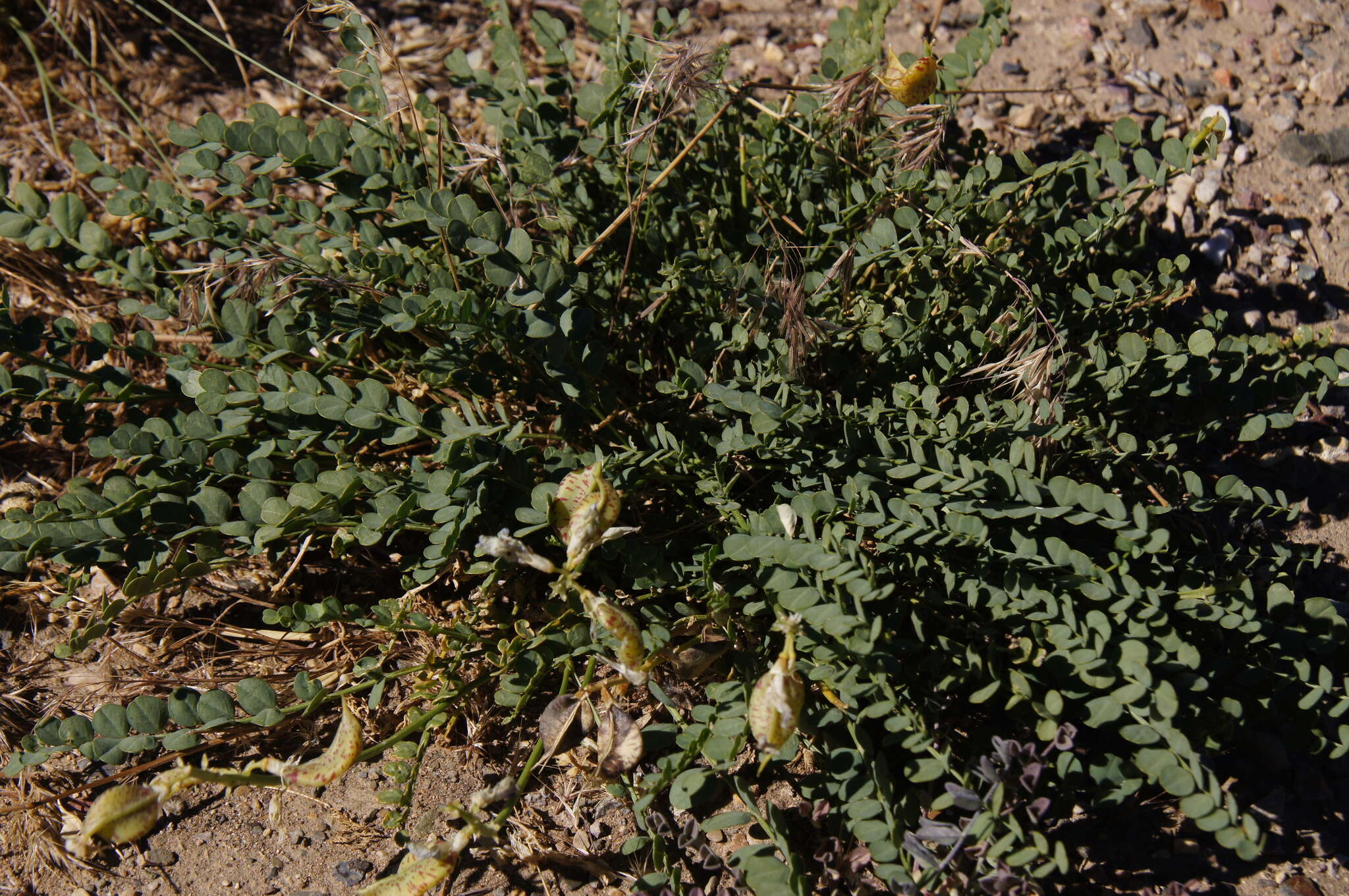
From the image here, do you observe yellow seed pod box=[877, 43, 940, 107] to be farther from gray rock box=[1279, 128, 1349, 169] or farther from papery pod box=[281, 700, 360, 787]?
papery pod box=[281, 700, 360, 787]

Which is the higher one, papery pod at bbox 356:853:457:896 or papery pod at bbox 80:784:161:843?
papery pod at bbox 80:784:161:843

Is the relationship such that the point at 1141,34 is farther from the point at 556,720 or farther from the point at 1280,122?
the point at 556,720

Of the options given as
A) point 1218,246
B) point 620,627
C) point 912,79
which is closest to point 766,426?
point 620,627

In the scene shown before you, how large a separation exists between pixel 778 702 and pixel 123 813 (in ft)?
4.05

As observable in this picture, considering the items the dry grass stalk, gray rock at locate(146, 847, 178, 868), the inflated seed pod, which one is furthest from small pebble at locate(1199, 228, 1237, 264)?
gray rock at locate(146, 847, 178, 868)

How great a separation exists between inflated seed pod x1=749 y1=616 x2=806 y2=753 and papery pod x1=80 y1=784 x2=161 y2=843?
1.14 m

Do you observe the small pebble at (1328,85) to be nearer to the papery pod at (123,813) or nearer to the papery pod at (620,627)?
the papery pod at (620,627)

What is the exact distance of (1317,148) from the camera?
332cm

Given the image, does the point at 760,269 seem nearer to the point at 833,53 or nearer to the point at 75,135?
the point at 833,53

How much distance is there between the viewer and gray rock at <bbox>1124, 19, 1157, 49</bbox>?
3.63 metres

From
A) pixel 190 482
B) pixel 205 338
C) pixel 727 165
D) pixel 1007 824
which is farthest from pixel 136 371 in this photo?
pixel 1007 824

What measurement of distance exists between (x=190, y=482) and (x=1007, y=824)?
190 centimetres

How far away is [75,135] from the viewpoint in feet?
11.9

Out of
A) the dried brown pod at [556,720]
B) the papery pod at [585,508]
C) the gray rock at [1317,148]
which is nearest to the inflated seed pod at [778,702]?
the papery pod at [585,508]
